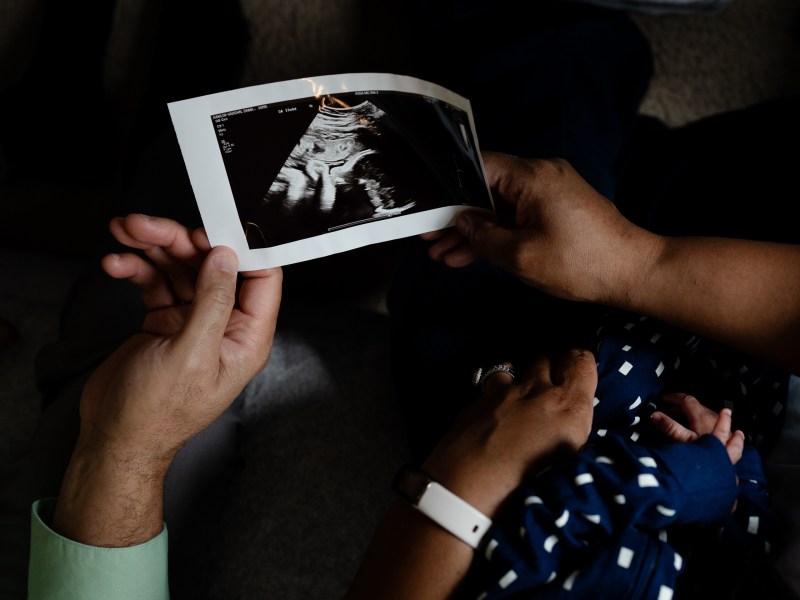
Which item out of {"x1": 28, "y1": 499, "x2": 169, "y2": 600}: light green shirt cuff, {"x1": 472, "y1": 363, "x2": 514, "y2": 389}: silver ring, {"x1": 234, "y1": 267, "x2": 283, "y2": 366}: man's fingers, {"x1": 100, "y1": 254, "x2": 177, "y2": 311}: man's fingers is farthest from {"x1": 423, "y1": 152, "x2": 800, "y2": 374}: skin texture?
{"x1": 28, "y1": 499, "x2": 169, "y2": 600}: light green shirt cuff

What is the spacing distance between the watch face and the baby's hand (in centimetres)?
27

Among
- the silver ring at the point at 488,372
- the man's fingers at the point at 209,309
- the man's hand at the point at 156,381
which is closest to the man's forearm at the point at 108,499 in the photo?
the man's hand at the point at 156,381

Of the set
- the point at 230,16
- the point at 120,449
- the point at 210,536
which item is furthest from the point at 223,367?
the point at 230,16

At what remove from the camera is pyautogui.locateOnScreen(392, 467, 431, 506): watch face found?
1.84 ft

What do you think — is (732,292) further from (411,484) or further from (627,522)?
(411,484)

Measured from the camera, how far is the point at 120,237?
640 mm

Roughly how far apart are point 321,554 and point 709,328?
496 mm

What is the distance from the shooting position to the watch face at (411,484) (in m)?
0.56

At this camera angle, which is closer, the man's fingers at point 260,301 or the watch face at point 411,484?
the watch face at point 411,484

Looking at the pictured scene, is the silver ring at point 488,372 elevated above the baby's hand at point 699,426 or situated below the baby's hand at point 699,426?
above

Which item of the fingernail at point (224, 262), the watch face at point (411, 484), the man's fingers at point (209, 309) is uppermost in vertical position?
the fingernail at point (224, 262)

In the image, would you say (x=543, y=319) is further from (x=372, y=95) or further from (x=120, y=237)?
(x=120, y=237)

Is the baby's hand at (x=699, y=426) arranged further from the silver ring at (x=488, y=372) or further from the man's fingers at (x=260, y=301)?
the man's fingers at (x=260, y=301)

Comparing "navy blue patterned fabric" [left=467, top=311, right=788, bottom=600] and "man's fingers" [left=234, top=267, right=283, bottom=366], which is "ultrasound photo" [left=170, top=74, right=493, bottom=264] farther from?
"navy blue patterned fabric" [left=467, top=311, right=788, bottom=600]
